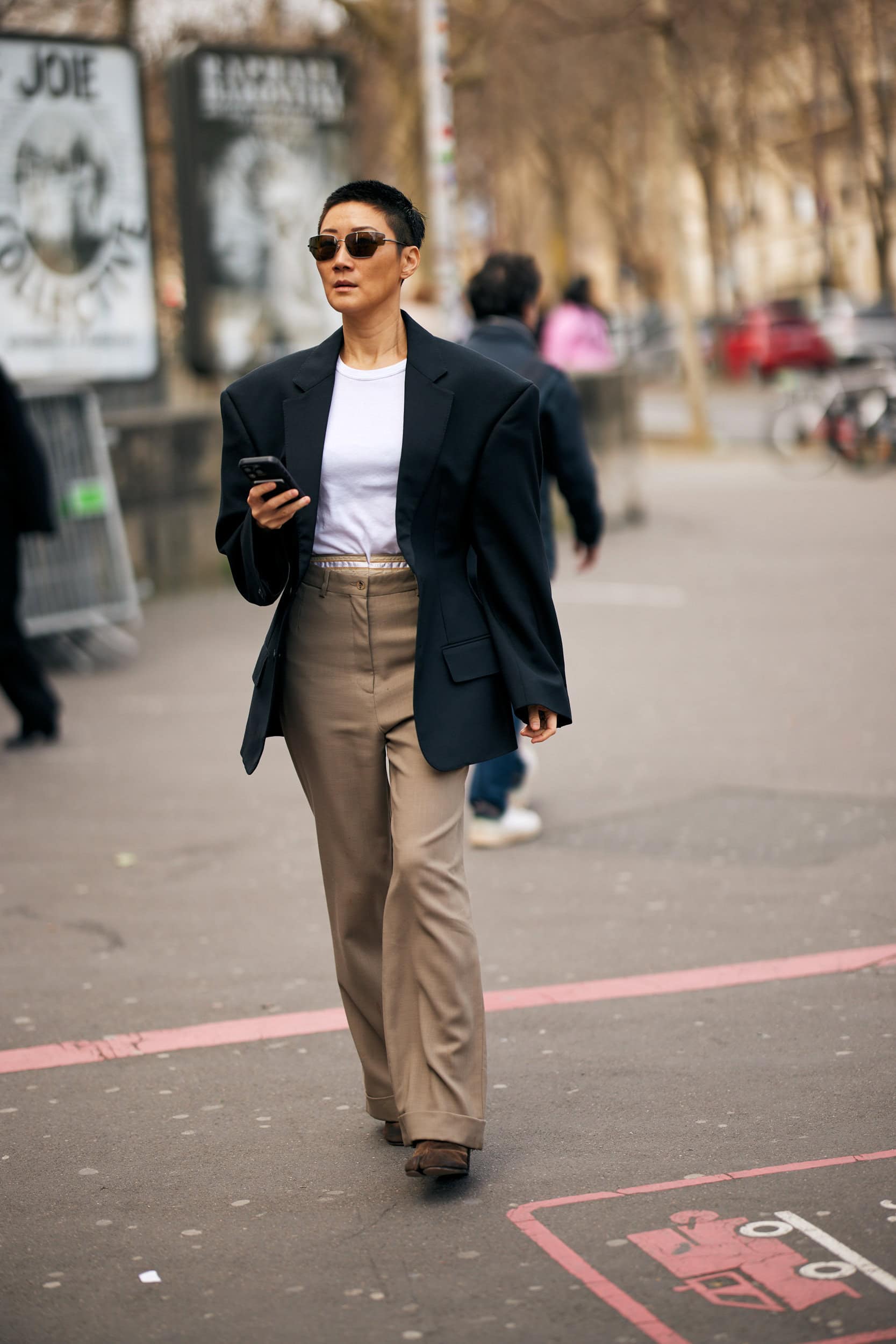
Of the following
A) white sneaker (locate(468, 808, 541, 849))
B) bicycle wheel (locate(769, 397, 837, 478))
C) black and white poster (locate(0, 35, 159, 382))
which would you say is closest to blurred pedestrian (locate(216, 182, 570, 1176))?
white sneaker (locate(468, 808, 541, 849))

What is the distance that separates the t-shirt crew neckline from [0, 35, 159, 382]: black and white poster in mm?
9433

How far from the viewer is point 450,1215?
12.3ft

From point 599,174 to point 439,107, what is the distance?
46.3m

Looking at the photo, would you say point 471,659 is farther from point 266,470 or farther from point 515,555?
point 266,470

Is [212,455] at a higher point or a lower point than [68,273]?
lower

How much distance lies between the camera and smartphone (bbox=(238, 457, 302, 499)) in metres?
3.60

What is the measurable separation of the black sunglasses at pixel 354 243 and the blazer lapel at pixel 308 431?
8.3 inches

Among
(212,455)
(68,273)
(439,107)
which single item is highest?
(439,107)

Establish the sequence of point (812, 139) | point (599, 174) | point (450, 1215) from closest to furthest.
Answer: point (450, 1215) < point (812, 139) < point (599, 174)

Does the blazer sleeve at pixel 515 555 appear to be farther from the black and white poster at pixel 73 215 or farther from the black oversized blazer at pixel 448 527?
the black and white poster at pixel 73 215

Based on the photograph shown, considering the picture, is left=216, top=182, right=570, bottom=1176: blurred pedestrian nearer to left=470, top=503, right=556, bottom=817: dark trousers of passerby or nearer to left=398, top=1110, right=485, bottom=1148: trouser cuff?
left=398, top=1110, right=485, bottom=1148: trouser cuff

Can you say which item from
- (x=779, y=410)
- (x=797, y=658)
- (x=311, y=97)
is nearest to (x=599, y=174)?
(x=779, y=410)

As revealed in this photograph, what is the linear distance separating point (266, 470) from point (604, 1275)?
158cm

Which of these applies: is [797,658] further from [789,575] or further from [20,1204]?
[20,1204]
